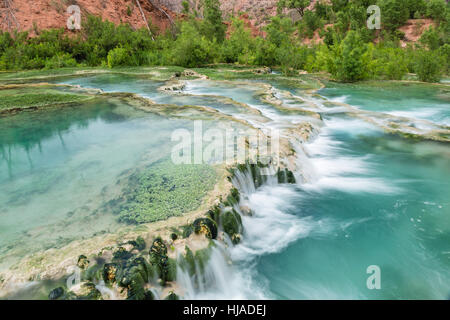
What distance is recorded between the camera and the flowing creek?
3.47 m

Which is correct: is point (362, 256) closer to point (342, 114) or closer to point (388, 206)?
point (388, 206)

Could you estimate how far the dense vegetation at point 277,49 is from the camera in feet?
50.9

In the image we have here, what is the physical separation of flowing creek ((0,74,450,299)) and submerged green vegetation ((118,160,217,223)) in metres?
0.29

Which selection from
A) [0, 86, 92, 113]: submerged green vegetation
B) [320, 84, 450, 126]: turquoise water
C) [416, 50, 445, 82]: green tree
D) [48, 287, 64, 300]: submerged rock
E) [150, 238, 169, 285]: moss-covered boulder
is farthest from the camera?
[416, 50, 445, 82]: green tree

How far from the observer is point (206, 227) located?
358 cm

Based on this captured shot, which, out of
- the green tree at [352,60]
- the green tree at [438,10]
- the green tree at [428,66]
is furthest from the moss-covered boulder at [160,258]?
the green tree at [438,10]

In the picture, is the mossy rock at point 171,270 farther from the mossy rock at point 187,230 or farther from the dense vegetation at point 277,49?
the dense vegetation at point 277,49

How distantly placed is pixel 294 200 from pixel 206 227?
6.75ft

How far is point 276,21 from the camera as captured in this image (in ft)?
68.7

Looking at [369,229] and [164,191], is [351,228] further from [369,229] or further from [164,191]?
[164,191]

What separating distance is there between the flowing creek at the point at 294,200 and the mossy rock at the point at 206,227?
0.57 feet

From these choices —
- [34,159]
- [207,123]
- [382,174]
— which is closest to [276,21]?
[207,123]

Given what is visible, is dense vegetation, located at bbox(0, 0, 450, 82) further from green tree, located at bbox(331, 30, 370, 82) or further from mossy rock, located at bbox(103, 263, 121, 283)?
mossy rock, located at bbox(103, 263, 121, 283)

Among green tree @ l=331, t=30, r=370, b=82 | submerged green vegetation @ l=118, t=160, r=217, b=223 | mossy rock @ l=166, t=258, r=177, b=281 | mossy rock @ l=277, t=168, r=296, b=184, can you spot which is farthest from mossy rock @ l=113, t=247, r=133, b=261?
green tree @ l=331, t=30, r=370, b=82
